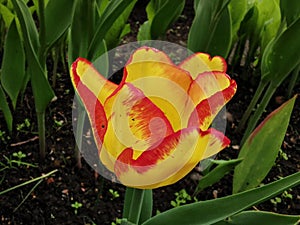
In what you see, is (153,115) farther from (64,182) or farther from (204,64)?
(64,182)

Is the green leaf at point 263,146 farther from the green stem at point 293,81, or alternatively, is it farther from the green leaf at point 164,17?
the green stem at point 293,81

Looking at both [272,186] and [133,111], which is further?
[272,186]

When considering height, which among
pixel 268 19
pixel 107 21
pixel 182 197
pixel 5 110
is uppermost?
pixel 107 21

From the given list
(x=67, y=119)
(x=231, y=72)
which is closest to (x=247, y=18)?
(x=231, y=72)

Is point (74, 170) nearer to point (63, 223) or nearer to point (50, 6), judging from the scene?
point (63, 223)

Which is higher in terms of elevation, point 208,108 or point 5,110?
point 208,108

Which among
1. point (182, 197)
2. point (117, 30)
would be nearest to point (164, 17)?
point (117, 30)
